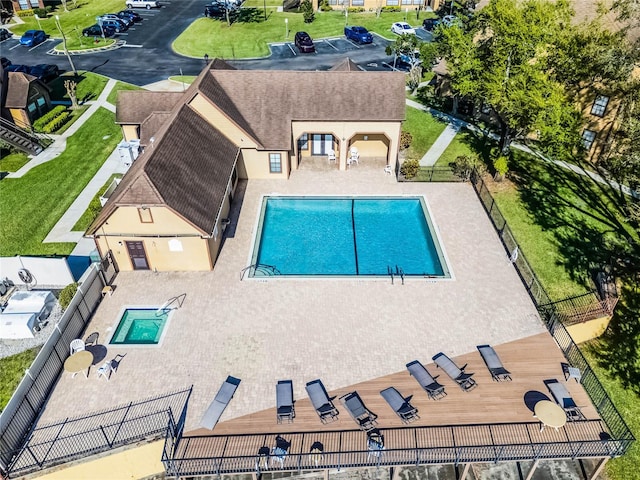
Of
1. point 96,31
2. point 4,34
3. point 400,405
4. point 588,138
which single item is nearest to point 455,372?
point 400,405

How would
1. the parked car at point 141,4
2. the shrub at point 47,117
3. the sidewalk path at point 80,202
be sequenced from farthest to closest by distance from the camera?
the parked car at point 141,4
the shrub at point 47,117
the sidewalk path at point 80,202

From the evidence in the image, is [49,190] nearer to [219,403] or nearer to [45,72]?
[45,72]

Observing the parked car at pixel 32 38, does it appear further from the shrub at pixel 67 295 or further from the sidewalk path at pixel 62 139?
the shrub at pixel 67 295

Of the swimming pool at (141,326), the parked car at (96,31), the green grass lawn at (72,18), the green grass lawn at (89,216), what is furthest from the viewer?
the green grass lawn at (72,18)

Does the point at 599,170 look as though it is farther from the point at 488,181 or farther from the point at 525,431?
the point at 525,431

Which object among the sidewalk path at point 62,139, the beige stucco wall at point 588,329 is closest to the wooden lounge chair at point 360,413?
the beige stucco wall at point 588,329

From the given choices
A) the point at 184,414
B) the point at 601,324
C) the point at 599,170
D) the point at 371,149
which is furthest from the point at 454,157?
the point at 184,414
